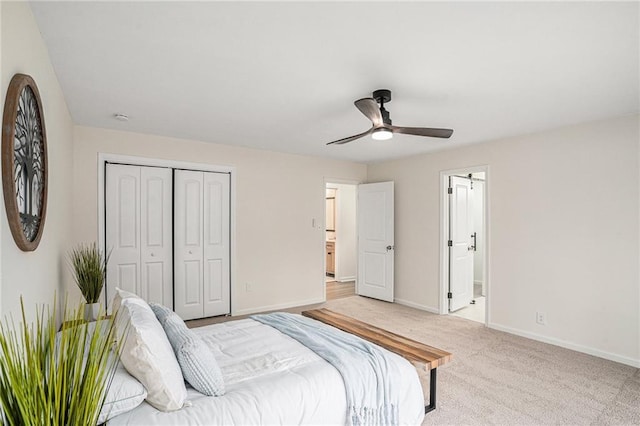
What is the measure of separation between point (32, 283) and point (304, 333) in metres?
1.63

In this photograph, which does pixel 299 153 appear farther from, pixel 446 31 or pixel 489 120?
pixel 446 31

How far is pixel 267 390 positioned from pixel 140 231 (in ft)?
10.2

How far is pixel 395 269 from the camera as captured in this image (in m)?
5.65

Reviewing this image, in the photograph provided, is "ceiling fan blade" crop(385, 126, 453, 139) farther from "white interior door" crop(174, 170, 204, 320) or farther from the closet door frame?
"white interior door" crop(174, 170, 204, 320)

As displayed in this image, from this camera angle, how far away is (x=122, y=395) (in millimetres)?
1451

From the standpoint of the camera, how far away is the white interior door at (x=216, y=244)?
4.57 m

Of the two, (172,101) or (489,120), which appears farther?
(489,120)

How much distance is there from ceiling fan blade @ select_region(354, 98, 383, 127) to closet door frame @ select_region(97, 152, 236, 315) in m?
2.67

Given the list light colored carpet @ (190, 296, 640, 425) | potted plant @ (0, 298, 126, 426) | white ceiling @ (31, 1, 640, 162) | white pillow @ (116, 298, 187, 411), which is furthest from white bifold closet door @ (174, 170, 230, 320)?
potted plant @ (0, 298, 126, 426)

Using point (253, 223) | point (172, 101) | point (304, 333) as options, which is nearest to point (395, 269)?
point (253, 223)

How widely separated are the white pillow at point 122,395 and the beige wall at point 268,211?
291 cm

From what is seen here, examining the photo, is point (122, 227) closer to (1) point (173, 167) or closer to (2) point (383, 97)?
(1) point (173, 167)

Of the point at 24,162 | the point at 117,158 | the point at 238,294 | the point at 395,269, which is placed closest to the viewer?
the point at 24,162

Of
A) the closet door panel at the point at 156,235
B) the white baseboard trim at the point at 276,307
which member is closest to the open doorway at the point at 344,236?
the white baseboard trim at the point at 276,307
